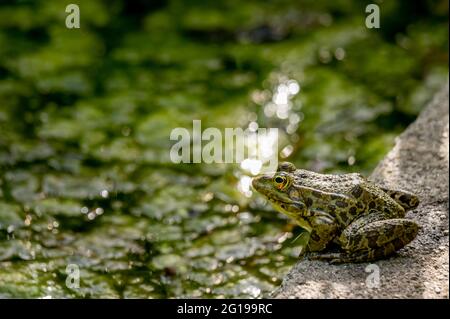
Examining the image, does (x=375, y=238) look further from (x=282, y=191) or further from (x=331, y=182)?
(x=282, y=191)

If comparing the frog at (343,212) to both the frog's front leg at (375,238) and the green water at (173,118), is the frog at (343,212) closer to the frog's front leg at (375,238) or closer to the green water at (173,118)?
the frog's front leg at (375,238)

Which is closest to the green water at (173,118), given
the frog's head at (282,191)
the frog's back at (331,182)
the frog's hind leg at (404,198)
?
the frog's head at (282,191)

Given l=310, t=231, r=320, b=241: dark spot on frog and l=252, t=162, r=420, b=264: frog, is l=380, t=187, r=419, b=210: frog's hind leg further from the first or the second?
l=310, t=231, r=320, b=241: dark spot on frog

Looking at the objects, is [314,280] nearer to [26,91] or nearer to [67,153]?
[67,153]

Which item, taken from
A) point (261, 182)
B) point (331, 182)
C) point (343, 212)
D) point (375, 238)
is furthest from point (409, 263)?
point (261, 182)

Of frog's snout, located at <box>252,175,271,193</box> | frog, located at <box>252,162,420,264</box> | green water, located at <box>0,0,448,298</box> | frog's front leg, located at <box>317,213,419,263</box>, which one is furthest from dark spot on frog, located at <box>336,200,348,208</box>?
green water, located at <box>0,0,448,298</box>
